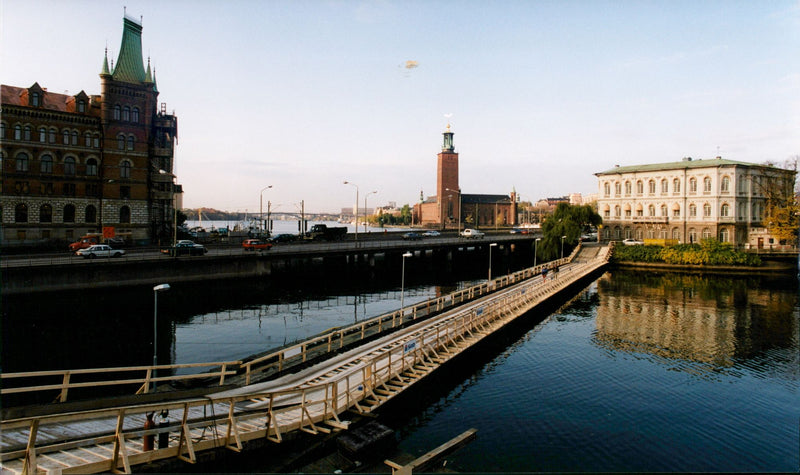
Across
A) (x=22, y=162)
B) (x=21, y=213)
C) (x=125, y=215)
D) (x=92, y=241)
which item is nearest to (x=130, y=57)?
(x=22, y=162)

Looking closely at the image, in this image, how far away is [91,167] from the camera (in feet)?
193

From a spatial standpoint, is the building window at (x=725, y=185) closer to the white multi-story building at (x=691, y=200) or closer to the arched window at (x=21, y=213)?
the white multi-story building at (x=691, y=200)

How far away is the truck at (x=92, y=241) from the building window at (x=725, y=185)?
9272cm

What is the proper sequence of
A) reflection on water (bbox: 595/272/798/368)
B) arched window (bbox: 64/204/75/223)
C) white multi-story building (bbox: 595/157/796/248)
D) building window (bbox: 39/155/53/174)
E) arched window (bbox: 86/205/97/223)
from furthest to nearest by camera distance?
white multi-story building (bbox: 595/157/796/248)
arched window (bbox: 86/205/97/223)
arched window (bbox: 64/204/75/223)
building window (bbox: 39/155/53/174)
reflection on water (bbox: 595/272/798/368)

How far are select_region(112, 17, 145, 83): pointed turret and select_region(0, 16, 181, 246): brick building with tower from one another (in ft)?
0.40

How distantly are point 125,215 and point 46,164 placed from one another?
10456mm

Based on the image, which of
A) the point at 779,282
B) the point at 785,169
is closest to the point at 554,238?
the point at 779,282

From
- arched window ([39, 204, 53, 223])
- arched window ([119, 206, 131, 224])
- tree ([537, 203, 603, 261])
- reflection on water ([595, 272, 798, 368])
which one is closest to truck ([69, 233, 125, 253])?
arched window ([119, 206, 131, 224])

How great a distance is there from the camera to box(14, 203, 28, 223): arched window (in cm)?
5412

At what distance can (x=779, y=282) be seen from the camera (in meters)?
57.8

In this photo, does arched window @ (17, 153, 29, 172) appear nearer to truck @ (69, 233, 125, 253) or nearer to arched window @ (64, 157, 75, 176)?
arched window @ (64, 157, 75, 176)

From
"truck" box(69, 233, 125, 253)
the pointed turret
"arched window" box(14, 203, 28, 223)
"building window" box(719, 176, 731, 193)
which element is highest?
the pointed turret

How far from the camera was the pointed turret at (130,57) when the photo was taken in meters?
62.1

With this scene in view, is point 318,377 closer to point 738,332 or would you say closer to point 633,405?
point 633,405
